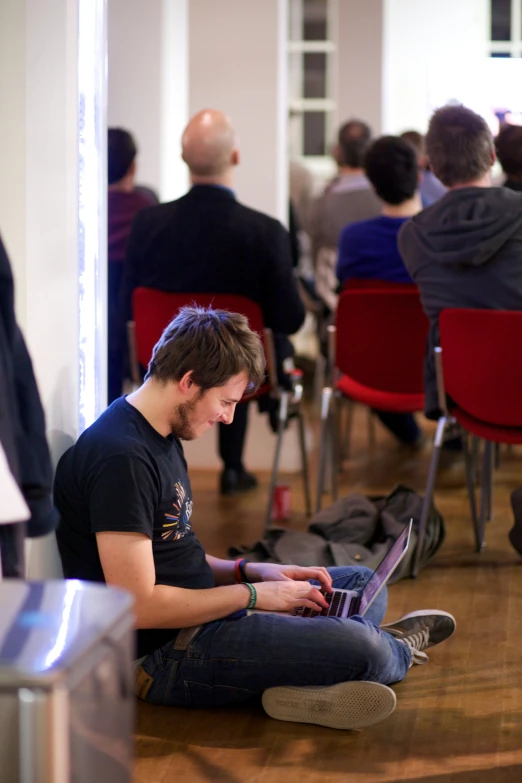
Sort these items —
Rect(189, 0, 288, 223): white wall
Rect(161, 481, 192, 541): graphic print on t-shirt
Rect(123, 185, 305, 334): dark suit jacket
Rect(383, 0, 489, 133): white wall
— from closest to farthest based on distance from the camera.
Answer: Rect(161, 481, 192, 541): graphic print on t-shirt → Rect(123, 185, 305, 334): dark suit jacket → Rect(189, 0, 288, 223): white wall → Rect(383, 0, 489, 133): white wall

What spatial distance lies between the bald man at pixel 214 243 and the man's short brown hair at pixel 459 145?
662 mm

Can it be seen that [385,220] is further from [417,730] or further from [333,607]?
[417,730]

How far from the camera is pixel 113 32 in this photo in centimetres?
627

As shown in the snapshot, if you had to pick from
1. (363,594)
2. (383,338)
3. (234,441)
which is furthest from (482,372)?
(234,441)

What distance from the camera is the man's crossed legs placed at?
2367mm

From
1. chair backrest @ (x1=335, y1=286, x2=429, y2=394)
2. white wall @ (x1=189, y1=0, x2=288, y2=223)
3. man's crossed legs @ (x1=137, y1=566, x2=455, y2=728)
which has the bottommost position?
man's crossed legs @ (x1=137, y1=566, x2=455, y2=728)

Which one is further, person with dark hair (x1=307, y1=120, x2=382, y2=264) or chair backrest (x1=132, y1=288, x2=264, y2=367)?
person with dark hair (x1=307, y1=120, x2=382, y2=264)

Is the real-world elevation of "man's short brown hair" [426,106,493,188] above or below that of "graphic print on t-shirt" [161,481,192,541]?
above

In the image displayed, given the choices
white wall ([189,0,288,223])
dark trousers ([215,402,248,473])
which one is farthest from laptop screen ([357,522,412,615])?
white wall ([189,0,288,223])

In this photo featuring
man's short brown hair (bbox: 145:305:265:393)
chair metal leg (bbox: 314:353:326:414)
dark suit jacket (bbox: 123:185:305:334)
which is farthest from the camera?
chair metal leg (bbox: 314:353:326:414)

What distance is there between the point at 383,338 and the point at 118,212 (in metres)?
1.40

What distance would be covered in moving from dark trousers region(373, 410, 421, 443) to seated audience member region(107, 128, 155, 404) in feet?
4.42

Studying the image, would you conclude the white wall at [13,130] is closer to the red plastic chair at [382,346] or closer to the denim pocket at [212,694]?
the denim pocket at [212,694]

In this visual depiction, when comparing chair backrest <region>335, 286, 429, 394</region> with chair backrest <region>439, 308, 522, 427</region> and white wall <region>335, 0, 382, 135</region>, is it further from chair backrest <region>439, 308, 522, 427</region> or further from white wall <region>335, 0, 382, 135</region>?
white wall <region>335, 0, 382, 135</region>
